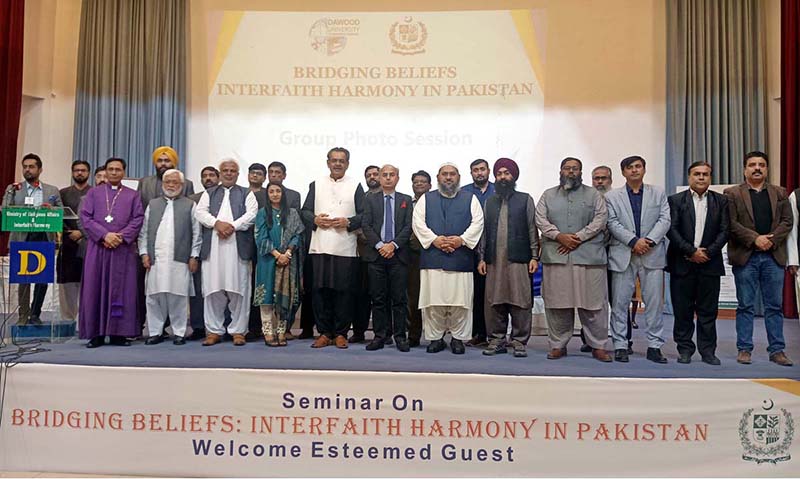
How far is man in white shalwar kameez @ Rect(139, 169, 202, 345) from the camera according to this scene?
4.15 meters

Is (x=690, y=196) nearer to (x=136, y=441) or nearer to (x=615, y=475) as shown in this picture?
(x=615, y=475)

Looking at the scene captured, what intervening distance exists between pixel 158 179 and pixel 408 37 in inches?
136

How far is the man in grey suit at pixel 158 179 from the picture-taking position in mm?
4543

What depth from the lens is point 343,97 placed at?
6852mm

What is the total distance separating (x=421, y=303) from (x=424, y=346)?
40cm

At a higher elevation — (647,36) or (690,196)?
(647,36)

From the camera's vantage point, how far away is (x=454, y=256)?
13.1 ft

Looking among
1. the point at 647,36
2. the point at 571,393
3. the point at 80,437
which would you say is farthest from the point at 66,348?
the point at 647,36

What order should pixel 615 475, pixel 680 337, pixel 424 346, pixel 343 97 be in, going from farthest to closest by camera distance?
pixel 343 97 < pixel 424 346 < pixel 680 337 < pixel 615 475

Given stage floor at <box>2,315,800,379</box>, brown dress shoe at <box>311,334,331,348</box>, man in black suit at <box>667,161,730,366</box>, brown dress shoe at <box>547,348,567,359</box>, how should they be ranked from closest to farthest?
stage floor at <box>2,315,800,379</box> → man in black suit at <box>667,161,730,366</box> → brown dress shoe at <box>547,348,567,359</box> → brown dress shoe at <box>311,334,331,348</box>

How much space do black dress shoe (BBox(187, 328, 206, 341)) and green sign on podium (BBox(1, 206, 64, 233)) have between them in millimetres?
1160

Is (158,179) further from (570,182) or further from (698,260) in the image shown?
(698,260)

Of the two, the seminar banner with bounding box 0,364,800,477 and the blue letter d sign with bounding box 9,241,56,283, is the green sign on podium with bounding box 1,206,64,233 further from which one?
the seminar banner with bounding box 0,364,800,477

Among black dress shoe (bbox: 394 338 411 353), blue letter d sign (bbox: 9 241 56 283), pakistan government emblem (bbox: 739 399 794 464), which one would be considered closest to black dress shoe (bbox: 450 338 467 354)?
black dress shoe (bbox: 394 338 411 353)
